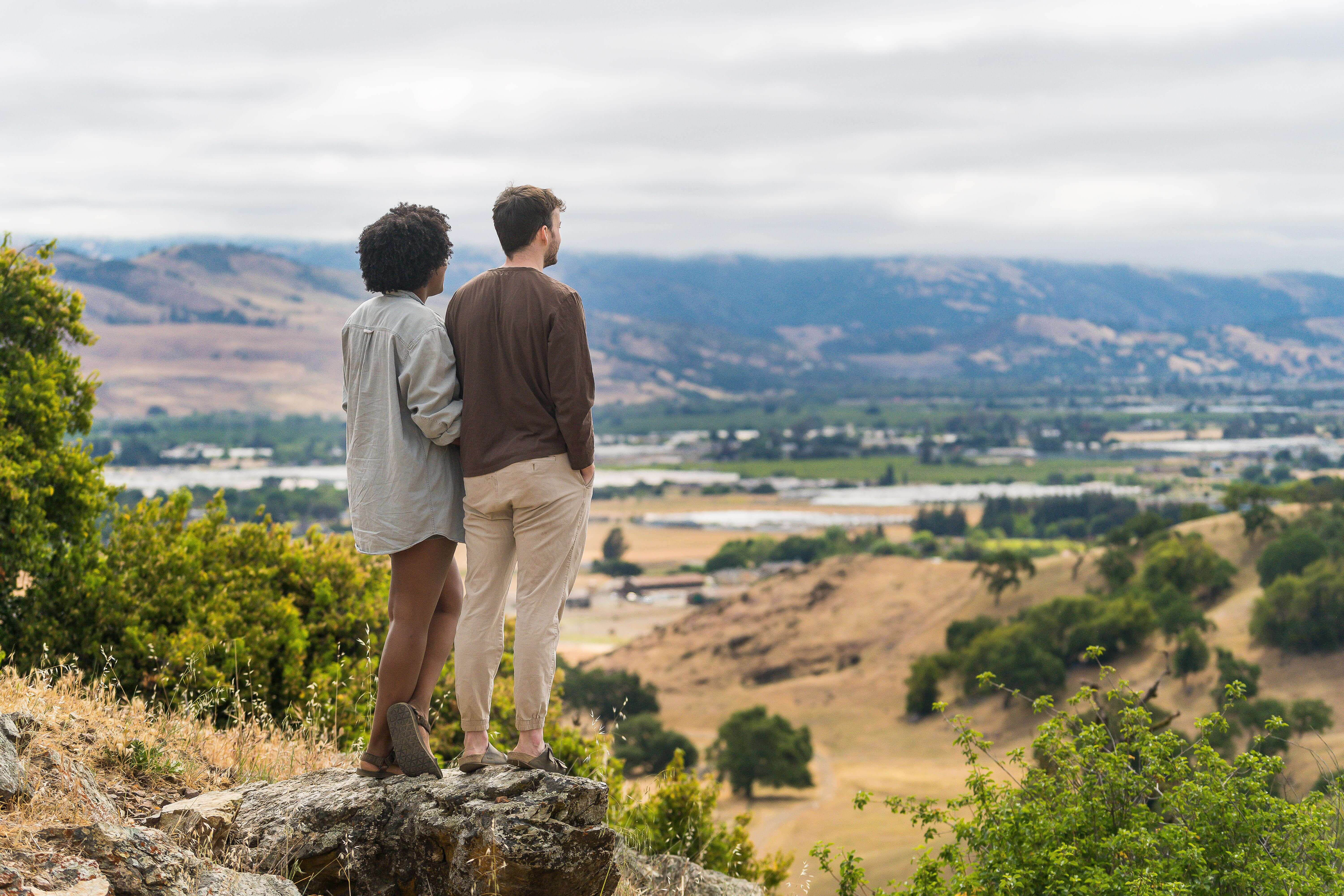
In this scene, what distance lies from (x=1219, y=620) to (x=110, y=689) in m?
73.1

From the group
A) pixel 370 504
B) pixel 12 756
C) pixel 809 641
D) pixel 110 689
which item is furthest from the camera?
pixel 809 641

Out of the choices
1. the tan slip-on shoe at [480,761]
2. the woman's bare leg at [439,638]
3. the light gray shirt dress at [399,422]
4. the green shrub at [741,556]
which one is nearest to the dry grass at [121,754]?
the woman's bare leg at [439,638]

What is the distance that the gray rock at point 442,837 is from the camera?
16.9 feet

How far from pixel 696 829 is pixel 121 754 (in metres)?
5.41

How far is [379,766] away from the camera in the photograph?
5.63 metres

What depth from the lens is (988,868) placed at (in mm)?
7285

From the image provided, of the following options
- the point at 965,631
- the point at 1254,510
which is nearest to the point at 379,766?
the point at 965,631

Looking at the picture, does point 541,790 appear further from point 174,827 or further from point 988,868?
point 988,868

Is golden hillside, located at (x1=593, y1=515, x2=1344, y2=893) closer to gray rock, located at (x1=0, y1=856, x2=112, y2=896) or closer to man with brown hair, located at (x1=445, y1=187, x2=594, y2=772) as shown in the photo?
man with brown hair, located at (x1=445, y1=187, x2=594, y2=772)

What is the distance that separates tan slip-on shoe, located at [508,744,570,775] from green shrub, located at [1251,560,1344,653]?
68797mm

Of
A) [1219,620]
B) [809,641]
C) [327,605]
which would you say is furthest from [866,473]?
[327,605]

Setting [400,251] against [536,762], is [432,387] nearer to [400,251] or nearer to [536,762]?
[400,251]

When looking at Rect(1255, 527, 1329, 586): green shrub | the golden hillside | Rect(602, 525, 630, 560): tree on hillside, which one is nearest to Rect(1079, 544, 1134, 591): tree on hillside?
the golden hillside

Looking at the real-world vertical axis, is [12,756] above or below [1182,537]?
above
